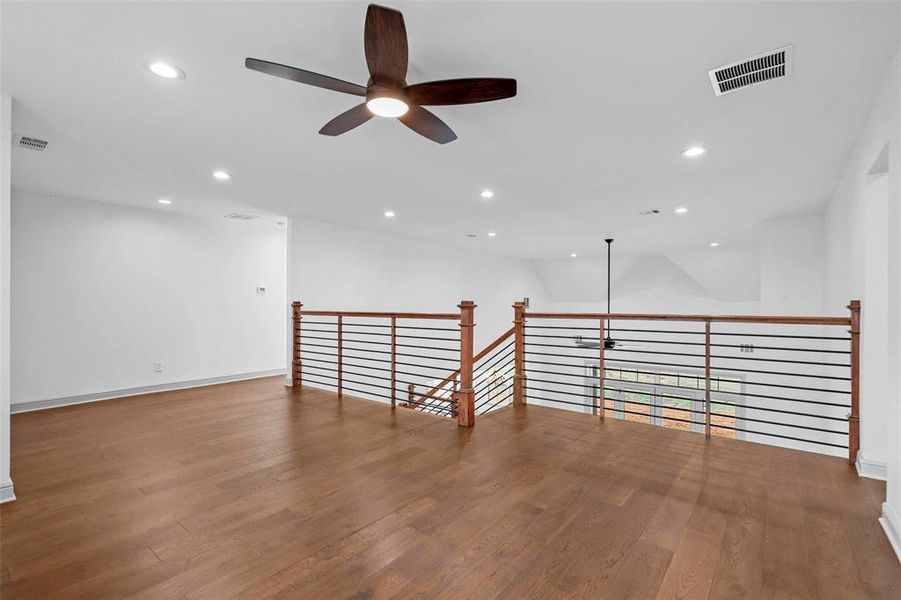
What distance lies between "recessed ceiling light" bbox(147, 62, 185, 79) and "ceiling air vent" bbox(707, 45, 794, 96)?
284 centimetres

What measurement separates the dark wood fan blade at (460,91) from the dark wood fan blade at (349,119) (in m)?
0.29

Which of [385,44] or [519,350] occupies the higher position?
[385,44]

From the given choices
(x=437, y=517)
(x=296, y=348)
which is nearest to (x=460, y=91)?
(x=437, y=517)

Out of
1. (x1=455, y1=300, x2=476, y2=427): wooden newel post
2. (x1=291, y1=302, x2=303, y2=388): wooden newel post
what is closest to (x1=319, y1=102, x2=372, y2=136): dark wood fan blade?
(x1=455, y1=300, x2=476, y2=427): wooden newel post

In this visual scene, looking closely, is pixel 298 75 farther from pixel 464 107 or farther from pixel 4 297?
pixel 4 297

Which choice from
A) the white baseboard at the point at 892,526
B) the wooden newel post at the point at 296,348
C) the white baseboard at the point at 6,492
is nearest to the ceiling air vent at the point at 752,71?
the white baseboard at the point at 892,526

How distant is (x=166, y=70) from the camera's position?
2256mm

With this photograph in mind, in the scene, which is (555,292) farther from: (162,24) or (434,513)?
(162,24)

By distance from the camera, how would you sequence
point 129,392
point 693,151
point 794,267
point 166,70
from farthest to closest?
point 794,267 < point 129,392 < point 693,151 < point 166,70

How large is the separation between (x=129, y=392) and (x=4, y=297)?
10.8 ft

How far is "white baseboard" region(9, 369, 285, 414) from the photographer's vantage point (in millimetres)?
4609

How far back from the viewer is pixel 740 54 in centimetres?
210

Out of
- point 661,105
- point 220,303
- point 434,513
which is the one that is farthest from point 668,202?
point 220,303

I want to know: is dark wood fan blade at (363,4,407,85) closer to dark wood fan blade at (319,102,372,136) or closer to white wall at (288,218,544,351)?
dark wood fan blade at (319,102,372,136)
